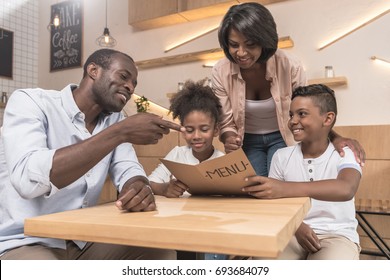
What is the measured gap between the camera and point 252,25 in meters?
1.43

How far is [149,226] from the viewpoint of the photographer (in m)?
0.64

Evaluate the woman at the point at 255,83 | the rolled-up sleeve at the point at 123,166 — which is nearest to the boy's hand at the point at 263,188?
the rolled-up sleeve at the point at 123,166

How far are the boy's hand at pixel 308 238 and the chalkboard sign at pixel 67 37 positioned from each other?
4.59 meters

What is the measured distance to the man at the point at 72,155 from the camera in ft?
2.86

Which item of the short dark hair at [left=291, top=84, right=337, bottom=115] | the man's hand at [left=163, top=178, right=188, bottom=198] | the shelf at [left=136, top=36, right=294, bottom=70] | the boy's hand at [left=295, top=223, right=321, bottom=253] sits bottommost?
the boy's hand at [left=295, top=223, right=321, bottom=253]

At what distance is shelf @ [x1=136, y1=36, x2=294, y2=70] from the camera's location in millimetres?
3494

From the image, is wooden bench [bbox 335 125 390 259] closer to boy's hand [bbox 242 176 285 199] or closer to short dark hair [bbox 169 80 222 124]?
short dark hair [bbox 169 80 222 124]

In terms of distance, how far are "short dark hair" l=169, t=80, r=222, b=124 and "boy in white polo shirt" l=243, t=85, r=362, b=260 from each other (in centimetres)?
40

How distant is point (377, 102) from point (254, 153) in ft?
6.20

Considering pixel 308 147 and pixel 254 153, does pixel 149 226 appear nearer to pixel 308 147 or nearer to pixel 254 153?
pixel 308 147

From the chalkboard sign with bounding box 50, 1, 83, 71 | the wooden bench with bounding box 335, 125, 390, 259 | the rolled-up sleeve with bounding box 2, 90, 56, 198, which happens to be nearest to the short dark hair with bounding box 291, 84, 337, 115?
the rolled-up sleeve with bounding box 2, 90, 56, 198

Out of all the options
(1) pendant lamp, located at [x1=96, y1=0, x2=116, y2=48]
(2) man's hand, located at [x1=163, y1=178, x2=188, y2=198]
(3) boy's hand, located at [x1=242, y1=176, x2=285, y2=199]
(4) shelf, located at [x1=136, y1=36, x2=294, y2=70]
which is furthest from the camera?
(1) pendant lamp, located at [x1=96, y1=0, x2=116, y2=48]

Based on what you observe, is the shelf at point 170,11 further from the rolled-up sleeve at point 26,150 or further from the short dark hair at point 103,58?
the rolled-up sleeve at point 26,150
